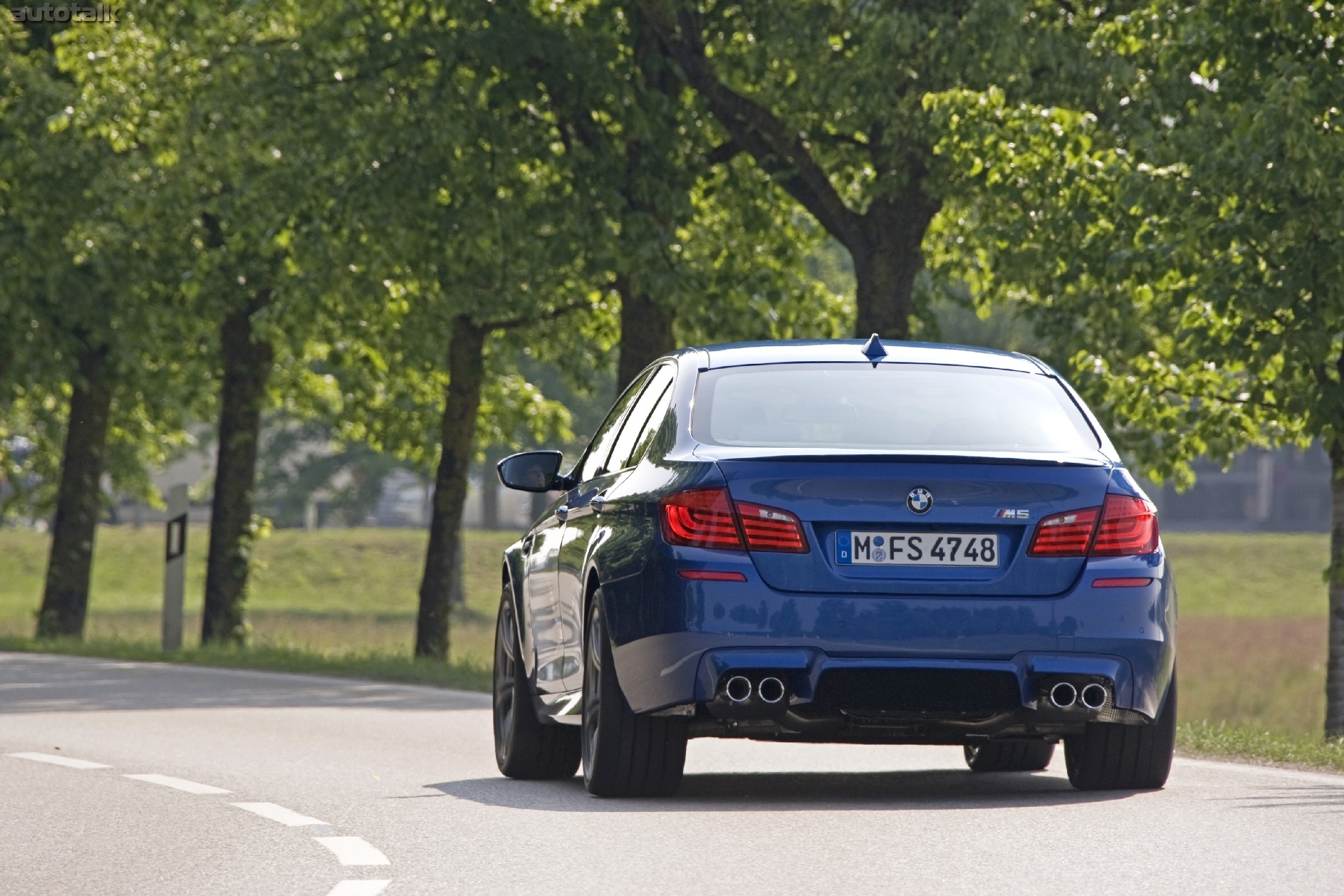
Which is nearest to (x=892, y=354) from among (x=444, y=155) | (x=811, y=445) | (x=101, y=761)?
(x=811, y=445)

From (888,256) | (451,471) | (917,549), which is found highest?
(888,256)

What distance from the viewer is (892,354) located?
942 centimetres

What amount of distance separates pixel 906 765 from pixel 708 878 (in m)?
4.26

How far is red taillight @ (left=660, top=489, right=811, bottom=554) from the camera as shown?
27.2 ft

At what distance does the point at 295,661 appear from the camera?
71.9 ft

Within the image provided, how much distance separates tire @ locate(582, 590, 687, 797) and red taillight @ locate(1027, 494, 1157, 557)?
1.39 metres

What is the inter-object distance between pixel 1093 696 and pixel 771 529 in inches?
48.8

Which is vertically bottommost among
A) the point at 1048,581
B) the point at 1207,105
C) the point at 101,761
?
the point at 101,761

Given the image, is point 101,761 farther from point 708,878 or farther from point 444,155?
point 444,155

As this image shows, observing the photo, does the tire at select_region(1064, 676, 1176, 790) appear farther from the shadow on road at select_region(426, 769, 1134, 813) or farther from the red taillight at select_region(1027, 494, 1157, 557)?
the red taillight at select_region(1027, 494, 1157, 557)

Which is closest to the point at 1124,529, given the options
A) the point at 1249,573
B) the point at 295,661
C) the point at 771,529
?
the point at 771,529

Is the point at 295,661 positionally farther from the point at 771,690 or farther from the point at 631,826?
the point at 771,690

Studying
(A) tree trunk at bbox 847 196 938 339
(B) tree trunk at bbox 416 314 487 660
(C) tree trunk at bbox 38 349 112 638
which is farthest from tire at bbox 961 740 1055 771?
(C) tree trunk at bbox 38 349 112 638

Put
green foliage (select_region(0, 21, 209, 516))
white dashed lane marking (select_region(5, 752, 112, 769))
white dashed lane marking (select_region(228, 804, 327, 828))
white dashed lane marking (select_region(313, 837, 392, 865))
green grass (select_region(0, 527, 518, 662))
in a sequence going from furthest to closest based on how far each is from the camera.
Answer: green grass (select_region(0, 527, 518, 662)) < green foliage (select_region(0, 21, 209, 516)) < white dashed lane marking (select_region(5, 752, 112, 769)) < white dashed lane marking (select_region(228, 804, 327, 828)) < white dashed lane marking (select_region(313, 837, 392, 865))
